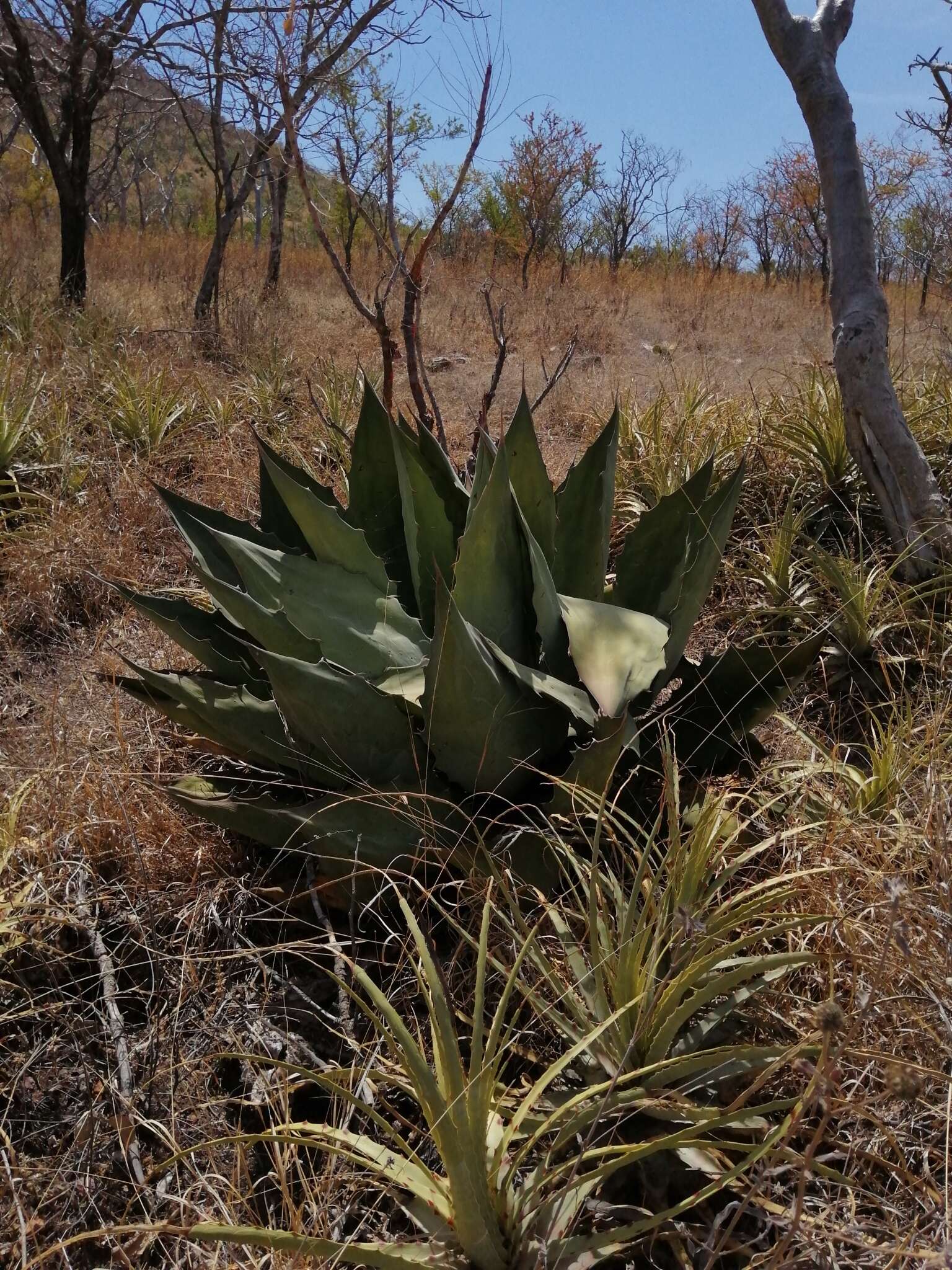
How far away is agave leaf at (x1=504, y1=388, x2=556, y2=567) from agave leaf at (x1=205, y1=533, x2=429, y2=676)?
0.38 meters

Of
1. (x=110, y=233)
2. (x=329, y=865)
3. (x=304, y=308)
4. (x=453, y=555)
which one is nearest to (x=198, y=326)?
(x=304, y=308)

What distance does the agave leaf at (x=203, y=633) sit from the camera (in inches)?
75.0

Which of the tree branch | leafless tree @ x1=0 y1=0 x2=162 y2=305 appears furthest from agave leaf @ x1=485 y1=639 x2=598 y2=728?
leafless tree @ x1=0 y1=0 x2=162 y2=305

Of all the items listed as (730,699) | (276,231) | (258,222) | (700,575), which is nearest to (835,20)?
(700,575)

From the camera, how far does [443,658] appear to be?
1.58 m

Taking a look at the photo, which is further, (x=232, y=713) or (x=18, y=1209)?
A: (x=232, y=713)

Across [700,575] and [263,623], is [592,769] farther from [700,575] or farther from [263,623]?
[263,623]

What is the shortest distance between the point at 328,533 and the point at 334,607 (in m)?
0.18

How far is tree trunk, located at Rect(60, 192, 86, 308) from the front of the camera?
741 centimetres

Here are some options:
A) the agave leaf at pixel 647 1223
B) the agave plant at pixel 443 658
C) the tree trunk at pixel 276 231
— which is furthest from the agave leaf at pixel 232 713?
the tree trunk at pixel 276 231

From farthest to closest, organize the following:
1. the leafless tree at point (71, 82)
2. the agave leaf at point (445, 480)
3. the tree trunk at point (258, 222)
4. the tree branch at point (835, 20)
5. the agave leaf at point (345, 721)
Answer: the tree trunk at point (258, 222) < the leafless tree at point (71, 82) < the tree branch at point (835, 20) < the agave leaf at point (445, 480) < the agave leaf at point (345, 721)

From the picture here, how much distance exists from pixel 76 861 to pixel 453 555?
1.11 metres

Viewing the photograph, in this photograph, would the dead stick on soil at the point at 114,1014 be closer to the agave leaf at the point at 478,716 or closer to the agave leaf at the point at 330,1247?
the agave leaf at the point at 330,1247

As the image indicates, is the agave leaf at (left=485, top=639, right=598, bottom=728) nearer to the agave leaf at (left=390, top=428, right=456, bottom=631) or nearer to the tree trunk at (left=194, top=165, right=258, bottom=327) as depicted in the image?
the agave leaf at (left=390, top=428, right=456, bottom=631)
